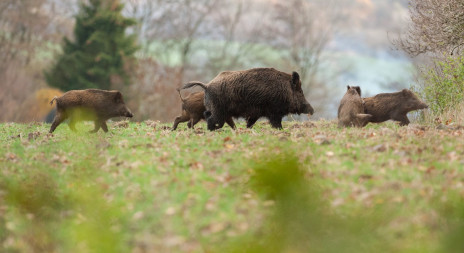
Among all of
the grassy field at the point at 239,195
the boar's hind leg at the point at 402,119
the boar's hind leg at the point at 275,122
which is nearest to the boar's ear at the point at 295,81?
the boar's hind leg at the point at 275,122

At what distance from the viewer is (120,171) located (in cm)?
735

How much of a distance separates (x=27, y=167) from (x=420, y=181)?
534 centimetres

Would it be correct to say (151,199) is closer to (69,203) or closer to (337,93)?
(69,203)

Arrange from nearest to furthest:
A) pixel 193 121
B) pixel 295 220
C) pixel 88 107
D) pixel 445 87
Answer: pixel 295 220 → pixel 88 107 → pixel 193 121 → pixel 445 87

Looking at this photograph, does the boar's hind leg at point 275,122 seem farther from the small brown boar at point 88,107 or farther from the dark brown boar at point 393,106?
the small brown boar at point 88,107

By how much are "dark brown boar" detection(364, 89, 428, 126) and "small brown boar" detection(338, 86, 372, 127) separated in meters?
0.41

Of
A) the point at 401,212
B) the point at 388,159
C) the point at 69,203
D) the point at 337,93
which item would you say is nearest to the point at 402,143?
the point at 388,159

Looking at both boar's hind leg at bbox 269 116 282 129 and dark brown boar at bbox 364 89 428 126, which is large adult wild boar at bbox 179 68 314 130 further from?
dark brown boar at bbox 364 89 428 126

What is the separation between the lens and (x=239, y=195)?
19.4 feet

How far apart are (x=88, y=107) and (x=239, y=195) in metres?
8.06

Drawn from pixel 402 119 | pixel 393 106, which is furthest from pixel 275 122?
pixel 402 119

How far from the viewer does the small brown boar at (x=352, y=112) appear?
1191 centimetres

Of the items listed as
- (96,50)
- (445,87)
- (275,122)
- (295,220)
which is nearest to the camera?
(295,220)

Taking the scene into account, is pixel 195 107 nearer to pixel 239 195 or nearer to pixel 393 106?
pixel 393 106
